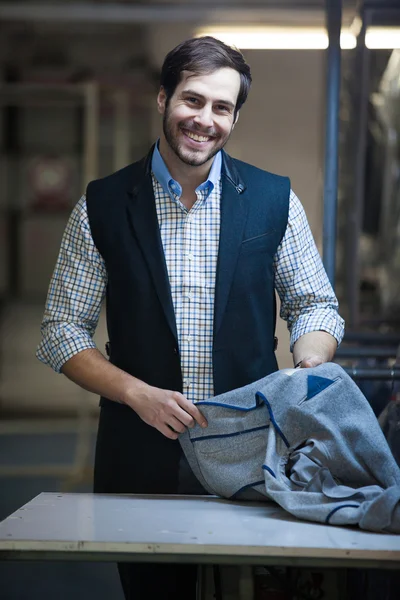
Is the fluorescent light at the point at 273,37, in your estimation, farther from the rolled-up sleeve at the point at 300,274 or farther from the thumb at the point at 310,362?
the thumb at the point at 310,362

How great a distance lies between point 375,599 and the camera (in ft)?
7.04

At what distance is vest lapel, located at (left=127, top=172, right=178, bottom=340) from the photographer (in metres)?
2.23

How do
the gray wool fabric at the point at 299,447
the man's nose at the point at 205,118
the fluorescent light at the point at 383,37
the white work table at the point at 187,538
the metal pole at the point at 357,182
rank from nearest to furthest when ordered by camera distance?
the white work table at the point at 187,538
the gray wool fabric at the point at 299,447
the man's nose at the point at 205,118
the fluorescent light at the point at 383,37
the metal pole at the point at 357,182

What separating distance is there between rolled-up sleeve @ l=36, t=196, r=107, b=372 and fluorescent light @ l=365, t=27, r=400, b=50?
6.16 ft

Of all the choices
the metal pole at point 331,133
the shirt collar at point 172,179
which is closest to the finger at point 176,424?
the shirt collar at point 172,179

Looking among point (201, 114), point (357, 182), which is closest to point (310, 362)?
point (201, 114)

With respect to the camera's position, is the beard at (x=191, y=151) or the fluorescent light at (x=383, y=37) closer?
the beard at (x=191, y=151)

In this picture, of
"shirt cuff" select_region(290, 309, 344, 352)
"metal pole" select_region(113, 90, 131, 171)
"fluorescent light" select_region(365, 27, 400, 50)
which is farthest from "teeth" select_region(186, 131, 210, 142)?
"metal pole" select_region(113, 90, 131, 171)

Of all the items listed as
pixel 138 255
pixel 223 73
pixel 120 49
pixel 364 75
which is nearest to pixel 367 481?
pixel 138 255

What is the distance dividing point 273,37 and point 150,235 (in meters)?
2.61

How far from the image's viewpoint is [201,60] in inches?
85.7

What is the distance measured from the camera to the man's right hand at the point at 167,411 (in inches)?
77.5

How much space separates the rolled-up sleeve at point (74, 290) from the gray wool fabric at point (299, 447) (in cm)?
43

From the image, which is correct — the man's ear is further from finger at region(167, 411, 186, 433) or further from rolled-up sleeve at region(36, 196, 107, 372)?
finger at region(167, 411, 186, 433)
